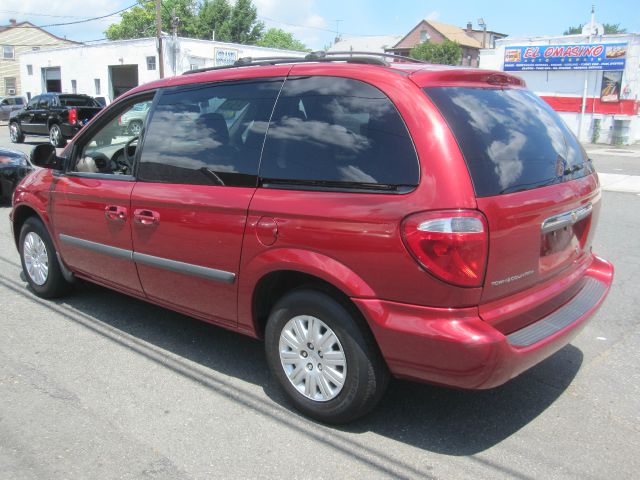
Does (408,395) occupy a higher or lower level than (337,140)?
lower

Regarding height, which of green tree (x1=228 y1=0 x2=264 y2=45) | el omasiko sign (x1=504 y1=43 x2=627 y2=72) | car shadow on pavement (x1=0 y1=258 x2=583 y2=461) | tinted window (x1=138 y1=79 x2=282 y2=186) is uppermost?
green tree (x1=228 y1=0 x2=264 y2=45)

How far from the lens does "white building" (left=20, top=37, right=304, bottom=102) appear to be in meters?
32.6

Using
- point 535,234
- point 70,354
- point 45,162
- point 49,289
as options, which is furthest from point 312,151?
point 49,289

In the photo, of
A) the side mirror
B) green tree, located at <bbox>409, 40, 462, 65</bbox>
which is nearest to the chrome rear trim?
the side mirror

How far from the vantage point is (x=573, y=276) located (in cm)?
338

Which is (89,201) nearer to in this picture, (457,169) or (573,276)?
(457,169)

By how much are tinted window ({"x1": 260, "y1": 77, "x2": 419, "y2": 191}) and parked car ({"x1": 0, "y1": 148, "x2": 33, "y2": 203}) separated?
8.09 meters

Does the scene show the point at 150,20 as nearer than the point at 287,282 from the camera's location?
No

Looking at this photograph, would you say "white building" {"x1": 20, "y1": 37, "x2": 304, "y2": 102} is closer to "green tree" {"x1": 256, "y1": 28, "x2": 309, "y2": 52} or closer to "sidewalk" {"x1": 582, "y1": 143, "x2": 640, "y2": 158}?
"sidewalk" {"x1": 582, "y1": 143, "x2": 640, "y2": 158}

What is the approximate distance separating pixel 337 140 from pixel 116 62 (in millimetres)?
37608

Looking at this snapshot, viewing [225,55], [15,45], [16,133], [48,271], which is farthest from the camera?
[15,45]

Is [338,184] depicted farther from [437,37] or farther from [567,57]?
[437,37]

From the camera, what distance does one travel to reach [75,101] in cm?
2231

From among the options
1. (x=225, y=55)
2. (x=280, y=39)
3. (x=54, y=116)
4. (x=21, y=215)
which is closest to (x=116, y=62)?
(x=225, y=55)
